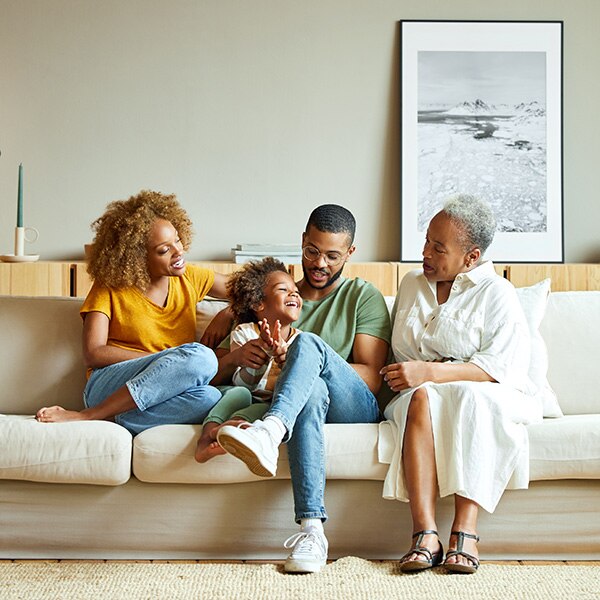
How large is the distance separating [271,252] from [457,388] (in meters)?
2.04

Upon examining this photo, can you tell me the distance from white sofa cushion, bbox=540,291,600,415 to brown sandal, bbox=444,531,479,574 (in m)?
0.91

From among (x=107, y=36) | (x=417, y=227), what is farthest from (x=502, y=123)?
(x=107, y=36)

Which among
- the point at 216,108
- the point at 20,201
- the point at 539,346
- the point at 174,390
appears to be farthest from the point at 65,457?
the point at 216,108

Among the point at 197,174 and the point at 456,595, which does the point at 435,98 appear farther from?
the point at 456,595

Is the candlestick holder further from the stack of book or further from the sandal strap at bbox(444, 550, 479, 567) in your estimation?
the sandal strap at bbox(444, 550, 479, 567)

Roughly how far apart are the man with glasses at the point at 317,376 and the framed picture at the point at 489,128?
180 centimetres

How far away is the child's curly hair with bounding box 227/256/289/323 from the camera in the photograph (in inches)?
120

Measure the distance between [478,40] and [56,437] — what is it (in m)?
3.19

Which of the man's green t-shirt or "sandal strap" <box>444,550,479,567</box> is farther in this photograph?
the man's green t-shirt

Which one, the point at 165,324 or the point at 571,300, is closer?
the point at 165,324

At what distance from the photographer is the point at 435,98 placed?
189 inches

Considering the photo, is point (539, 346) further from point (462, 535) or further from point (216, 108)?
point (216, 108)

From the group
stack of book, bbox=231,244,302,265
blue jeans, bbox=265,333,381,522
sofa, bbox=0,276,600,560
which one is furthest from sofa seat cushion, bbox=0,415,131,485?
stack of book, bbox=231,244,302,265

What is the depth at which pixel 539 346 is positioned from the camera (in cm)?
313
